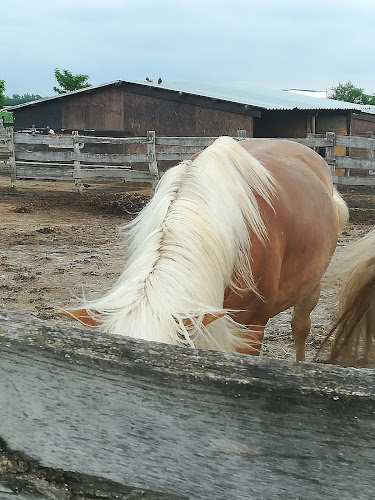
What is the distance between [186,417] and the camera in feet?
2.22

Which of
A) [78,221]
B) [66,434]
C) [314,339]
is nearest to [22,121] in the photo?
[78,221]

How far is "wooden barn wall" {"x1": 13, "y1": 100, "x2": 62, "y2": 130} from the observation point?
17.3 m

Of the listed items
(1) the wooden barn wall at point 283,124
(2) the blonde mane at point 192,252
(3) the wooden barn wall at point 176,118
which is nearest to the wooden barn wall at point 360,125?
(1) the wooden barn wall at point 283,124

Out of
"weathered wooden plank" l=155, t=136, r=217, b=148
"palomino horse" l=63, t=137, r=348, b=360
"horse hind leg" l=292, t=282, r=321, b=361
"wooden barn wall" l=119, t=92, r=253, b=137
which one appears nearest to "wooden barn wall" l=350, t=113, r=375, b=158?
"wooden barn wall" l=119, t=92, r=253, b=137

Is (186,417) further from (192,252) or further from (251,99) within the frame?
A: (251,99)

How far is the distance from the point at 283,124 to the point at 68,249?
12108mm

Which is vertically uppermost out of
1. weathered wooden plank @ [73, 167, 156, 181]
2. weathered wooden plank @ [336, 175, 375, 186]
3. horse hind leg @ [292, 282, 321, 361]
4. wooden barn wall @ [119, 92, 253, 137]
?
wooden barn wall @ [119, 92, 253, 137]

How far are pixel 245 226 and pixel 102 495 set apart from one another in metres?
1.42

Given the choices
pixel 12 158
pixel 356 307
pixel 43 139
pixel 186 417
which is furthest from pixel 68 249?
pixel 12 158

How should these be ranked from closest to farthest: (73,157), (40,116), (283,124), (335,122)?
1. (73,157)
2. (283,124)
3. (40,116)
4. (335,122)

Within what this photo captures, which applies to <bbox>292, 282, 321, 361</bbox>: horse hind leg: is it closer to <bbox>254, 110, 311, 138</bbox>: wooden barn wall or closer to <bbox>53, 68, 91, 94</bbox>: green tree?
<bbox>254, 110, 311, 138</bbox>: wooden barn wall

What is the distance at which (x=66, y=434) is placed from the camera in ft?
2.32

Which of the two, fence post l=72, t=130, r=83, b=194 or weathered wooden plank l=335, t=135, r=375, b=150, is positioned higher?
weathered wooden plank l=335, t=135, r=375, b=150

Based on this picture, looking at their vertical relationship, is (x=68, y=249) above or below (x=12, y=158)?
below
